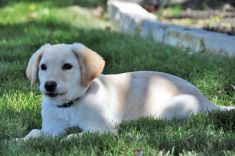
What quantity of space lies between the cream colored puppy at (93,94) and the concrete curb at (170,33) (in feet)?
8.50

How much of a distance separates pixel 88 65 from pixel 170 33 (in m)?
4.15

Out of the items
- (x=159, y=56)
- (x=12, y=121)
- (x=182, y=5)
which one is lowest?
(x=182, y=5)

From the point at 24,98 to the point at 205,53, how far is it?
2776 mm

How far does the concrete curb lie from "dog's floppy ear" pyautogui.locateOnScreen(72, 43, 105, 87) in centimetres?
313

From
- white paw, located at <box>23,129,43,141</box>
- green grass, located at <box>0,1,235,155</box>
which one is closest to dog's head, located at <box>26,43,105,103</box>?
white paw, located at <box>23,129,43,141</box>

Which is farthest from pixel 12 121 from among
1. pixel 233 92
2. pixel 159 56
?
pixel 159 56

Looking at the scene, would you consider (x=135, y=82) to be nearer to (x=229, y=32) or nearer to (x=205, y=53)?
(x=205, y=53)

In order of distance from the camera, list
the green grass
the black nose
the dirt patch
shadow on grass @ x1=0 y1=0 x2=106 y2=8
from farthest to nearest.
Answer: shadow on grass @ x1=0 y1=0 x2=106 y2=8 < the dirt patch < the black nose < the green grass

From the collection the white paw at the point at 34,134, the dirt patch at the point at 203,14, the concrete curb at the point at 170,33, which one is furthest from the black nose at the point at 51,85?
the dirt patch at the point at 203,14

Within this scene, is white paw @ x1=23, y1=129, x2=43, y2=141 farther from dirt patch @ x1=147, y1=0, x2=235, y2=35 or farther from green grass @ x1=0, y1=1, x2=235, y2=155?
dirt patch @ x1=147, y1=0, x2=235, y2=35

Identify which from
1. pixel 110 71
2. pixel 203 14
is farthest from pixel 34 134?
pixel 203 14

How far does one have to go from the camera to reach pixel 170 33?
8.62 metres

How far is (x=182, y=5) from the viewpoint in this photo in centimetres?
1134

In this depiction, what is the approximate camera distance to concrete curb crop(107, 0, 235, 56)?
7.70 meters
